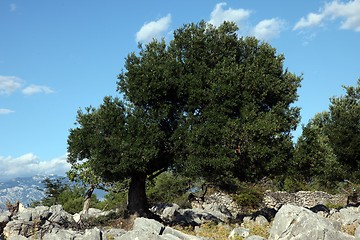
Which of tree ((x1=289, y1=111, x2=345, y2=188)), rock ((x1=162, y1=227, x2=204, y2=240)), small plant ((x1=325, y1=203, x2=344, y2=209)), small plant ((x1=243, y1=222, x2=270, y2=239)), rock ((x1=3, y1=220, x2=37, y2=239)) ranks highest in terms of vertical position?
tree ((x1=289, y1=111, x2=345, y2=188))

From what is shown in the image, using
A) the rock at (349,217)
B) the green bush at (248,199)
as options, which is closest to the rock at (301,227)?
the rock at (349,217)

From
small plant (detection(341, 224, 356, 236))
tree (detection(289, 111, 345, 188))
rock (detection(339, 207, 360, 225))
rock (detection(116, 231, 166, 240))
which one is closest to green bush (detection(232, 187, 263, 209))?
rock (detection(339, 207, 360, 225))

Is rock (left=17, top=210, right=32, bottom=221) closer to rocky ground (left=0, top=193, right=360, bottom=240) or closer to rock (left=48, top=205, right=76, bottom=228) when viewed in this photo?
rocky ground (left=0, top=193, right=360, bottom=240)

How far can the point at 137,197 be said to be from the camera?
34.4 metres

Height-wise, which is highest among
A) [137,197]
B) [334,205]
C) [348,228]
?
[137,197]

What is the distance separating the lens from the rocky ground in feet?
66.6

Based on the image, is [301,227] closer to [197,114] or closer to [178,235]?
[178,235]

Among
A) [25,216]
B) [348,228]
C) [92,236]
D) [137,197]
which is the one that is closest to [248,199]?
[137,197]

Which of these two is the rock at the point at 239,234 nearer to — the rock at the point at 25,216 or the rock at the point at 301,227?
the rock at the point at 301,227

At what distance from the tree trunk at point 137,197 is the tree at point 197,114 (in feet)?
2.67

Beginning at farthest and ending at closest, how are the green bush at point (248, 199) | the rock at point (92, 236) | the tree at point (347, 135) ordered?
the green bush at point (248, 199)
the tree at point (347, 135)
the rock at point (92, 236)

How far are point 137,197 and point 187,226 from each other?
4.64 meters

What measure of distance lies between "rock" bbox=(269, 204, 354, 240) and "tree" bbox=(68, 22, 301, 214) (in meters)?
6.98

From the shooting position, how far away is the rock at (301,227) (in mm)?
20000
